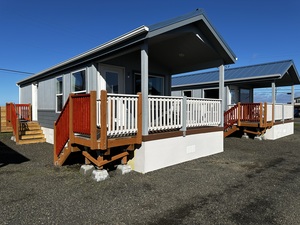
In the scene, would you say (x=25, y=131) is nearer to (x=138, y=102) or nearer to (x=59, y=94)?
(x=59, y=94)

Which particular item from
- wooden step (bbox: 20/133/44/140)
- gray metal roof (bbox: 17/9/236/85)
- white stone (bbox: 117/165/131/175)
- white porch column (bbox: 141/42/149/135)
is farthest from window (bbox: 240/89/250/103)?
wooden step (bbox: 20/133/44/140)

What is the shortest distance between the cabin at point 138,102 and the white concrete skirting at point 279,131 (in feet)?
17.0

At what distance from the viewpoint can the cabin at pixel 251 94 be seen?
1166 cm

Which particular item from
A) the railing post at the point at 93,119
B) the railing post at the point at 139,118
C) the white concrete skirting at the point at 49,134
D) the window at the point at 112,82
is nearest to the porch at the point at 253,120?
the window at the point at 112,82

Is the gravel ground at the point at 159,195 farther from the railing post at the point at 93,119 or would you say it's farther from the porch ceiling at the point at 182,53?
the porch ceiling at the point at 182,53

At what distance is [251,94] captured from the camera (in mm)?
16328

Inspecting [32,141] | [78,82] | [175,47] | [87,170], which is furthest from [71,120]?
[32,141]

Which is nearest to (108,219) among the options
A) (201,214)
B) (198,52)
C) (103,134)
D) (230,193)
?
Result: (201,214)

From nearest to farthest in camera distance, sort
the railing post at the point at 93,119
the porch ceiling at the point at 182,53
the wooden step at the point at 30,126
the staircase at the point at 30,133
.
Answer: the railing post at the point at 93,119 → the porch ceiling at the point at 182,53 → the staircase at the point at 30,133 → the wooden step at the point at 30,126

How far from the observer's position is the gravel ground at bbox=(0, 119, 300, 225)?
11.0 feet

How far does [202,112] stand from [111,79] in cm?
324

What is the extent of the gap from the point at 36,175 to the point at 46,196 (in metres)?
1.54

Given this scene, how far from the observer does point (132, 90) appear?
8.43m

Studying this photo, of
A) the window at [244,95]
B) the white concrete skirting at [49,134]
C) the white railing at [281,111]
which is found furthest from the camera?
the window at [244,95]
